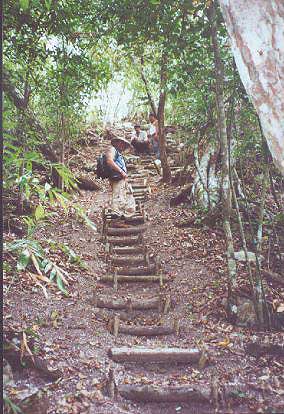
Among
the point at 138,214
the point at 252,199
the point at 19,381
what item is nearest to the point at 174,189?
the point at 138,214

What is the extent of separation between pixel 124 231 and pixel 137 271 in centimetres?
188

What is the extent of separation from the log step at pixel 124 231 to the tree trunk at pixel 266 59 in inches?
252

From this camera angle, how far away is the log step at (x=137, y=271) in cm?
651

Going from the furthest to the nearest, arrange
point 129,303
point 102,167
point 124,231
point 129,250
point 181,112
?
point 181,112 < point 124,231 < point 102,167 < point 129,250 < point 129,303

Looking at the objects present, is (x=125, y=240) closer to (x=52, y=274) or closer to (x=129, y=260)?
(x=129, y=260)

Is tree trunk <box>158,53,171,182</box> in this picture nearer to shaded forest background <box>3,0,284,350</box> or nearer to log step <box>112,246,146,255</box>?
shaded forest background <box>3,0,284,350</box>

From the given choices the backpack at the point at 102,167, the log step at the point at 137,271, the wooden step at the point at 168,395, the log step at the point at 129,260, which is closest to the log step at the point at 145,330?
the wooden step at the point at 168,395

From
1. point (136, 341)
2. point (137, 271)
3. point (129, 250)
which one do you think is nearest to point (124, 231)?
point (129, 250)

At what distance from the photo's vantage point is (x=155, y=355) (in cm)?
391

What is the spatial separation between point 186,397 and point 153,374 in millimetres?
553

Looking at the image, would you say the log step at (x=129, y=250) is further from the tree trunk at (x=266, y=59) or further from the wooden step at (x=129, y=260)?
the tree trunk at (x=266, y=59)

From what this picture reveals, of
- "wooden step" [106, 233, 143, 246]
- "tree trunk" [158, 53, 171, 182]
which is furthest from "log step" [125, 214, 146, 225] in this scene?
"tree trunk" [158, 53, 171, 182]

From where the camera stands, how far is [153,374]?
3.78 m

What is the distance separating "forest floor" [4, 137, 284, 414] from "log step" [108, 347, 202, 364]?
0.08 metres
